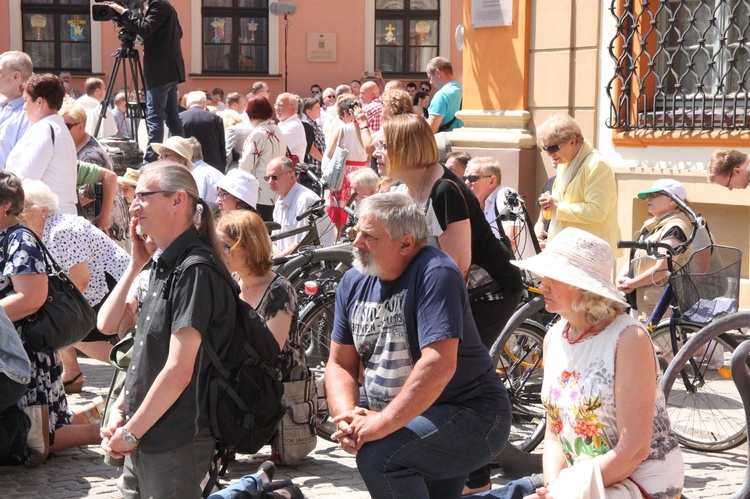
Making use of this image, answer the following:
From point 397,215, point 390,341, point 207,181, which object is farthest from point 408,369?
point 207,181

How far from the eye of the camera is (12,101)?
28.9 feet

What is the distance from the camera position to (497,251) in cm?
568

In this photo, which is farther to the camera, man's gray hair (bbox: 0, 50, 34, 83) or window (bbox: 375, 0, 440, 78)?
window (bbox: 375, 0, 440, 78)

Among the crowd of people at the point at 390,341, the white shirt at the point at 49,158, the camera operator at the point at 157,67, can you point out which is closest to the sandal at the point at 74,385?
the crowd of people at the point at 390,341

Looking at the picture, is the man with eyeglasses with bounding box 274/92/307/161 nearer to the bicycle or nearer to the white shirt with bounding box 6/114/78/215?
the white shirt with bounding box 6/114/78/215

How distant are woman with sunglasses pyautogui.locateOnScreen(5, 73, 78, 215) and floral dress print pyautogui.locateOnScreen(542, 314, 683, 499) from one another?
16.7 feet

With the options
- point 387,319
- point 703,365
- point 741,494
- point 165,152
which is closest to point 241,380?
point 387,319

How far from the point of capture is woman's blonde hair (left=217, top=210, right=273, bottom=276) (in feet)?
18.4

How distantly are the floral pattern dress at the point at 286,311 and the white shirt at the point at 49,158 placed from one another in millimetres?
2764

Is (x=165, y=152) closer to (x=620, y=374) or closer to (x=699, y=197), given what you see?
(x=699, y=197)

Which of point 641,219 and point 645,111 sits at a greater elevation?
point 645,111

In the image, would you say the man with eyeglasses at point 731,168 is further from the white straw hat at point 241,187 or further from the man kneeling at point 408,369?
the man kneeling at point 408,369

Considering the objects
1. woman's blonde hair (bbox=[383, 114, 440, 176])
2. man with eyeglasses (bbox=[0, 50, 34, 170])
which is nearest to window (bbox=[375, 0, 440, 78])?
man with eyeglasses (bbox=[0, 50, 34, 170])

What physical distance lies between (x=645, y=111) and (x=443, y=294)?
6.34 m
